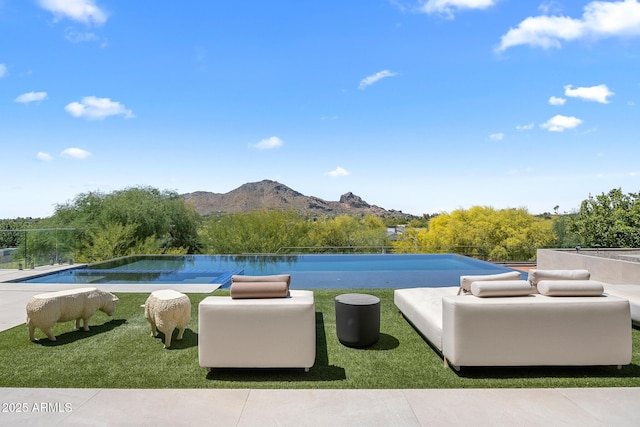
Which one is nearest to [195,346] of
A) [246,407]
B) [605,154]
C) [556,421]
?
[246,407]

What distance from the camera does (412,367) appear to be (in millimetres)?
3279

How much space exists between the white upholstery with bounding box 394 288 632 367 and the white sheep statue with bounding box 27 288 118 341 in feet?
13.7

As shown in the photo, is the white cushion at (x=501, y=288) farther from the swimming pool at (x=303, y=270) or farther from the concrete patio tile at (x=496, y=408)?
the swimming pool at (x=303, y=270)

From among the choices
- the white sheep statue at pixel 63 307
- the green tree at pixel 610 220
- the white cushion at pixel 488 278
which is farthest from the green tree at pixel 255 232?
the green tree at pixel 610 220

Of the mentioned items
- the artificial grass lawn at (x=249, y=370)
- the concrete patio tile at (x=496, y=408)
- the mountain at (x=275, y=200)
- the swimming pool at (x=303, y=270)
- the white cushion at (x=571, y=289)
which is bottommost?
the artificial grass lawn at (x=249, y=370)

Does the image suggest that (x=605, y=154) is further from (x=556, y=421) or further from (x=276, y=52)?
(x=556, y=421)

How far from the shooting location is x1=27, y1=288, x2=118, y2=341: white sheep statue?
3.95 metres

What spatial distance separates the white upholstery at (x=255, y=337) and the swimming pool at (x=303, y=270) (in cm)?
428

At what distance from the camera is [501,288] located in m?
3.27

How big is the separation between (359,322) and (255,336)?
1169 millimetres

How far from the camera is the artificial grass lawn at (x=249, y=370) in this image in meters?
2.96

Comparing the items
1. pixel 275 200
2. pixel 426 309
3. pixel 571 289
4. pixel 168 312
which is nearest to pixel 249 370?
pixel 168 312

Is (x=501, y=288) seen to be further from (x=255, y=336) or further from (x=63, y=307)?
(x=63, y=307)

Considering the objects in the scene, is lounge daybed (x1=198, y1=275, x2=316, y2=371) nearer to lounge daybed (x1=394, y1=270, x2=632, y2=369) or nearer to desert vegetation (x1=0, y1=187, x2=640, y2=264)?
lounge daybed (x1=394, y1=270, x2=632, y2=369)
